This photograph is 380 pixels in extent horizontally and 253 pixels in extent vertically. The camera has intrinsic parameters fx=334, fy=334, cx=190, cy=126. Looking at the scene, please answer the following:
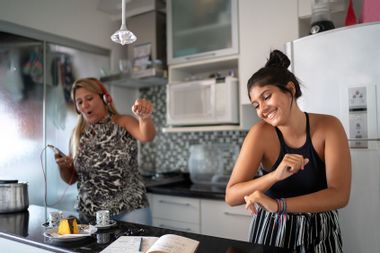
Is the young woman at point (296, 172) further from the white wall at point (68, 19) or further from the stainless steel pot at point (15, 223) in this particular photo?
the white wall at point (68, 19)

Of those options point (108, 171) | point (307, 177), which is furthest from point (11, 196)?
point (307, 177)

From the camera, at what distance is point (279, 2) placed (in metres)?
2.24

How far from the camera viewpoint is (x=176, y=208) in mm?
2439

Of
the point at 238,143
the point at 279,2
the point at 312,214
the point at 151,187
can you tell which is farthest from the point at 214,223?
the point at 279,2

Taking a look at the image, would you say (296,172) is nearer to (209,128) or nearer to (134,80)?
(209,128)

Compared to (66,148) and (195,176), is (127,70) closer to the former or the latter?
(66,148)

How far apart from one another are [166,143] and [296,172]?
2.17 m

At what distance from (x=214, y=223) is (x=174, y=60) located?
1.33m

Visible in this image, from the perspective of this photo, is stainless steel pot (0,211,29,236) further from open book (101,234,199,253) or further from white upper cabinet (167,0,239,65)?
white upper cabinet (167,0,239,65)

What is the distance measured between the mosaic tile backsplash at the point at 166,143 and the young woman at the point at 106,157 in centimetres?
121

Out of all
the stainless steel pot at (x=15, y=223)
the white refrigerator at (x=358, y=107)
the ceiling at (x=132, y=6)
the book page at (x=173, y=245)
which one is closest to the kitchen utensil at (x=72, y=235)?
the stainless steel pot at (x=15, y=223)

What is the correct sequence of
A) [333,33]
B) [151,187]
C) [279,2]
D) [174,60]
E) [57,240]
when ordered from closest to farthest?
[57,240]
[333,33]
[279,2]
[151,187]
[174,60]

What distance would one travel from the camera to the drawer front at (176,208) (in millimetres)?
2344

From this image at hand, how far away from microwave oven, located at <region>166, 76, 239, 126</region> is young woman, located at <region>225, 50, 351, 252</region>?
1171 mm
